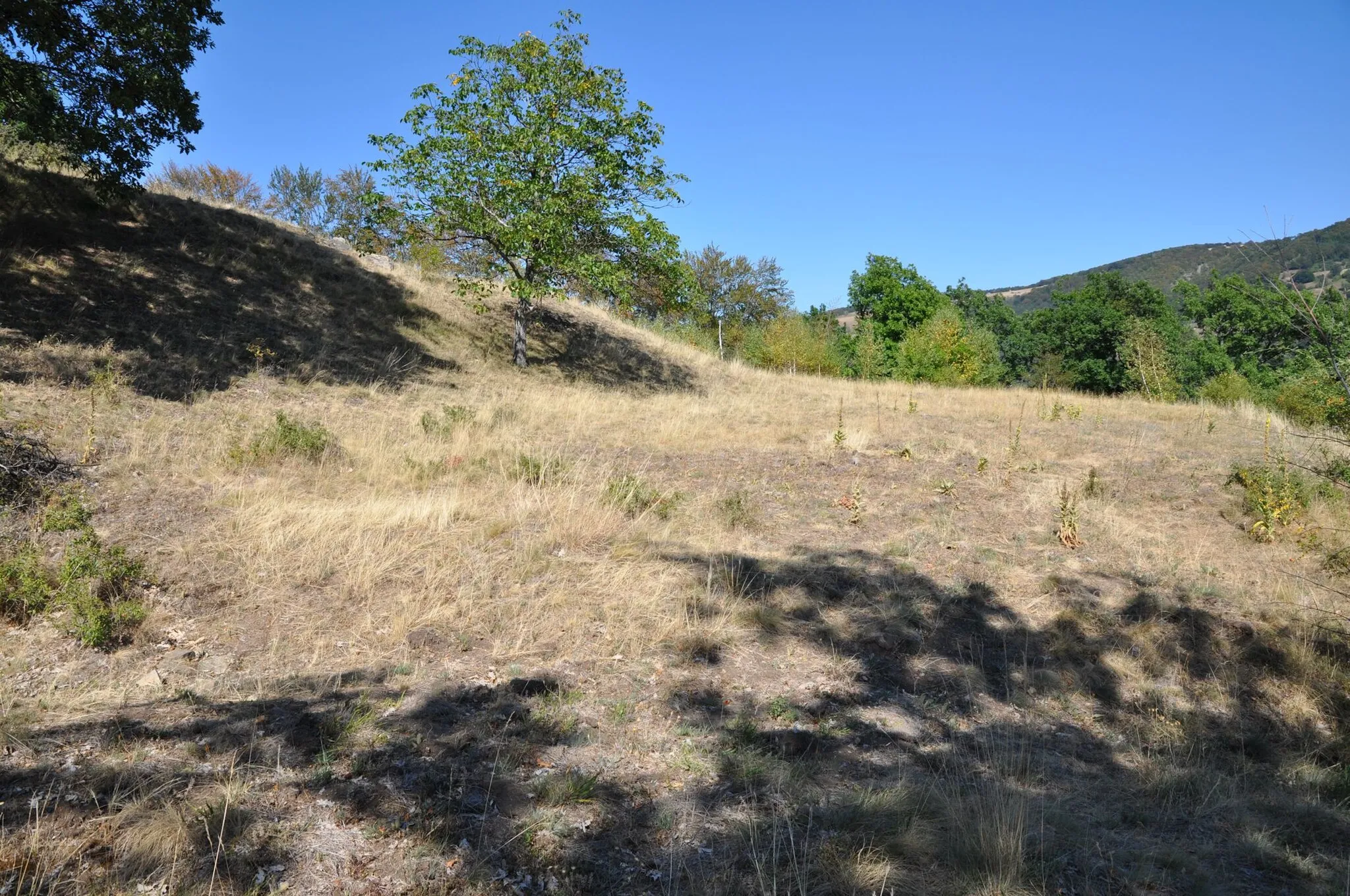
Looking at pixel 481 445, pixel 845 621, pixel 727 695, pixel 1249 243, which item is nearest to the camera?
pixel 1249 243

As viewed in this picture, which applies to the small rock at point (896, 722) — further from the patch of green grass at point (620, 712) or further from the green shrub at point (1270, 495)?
the green shrub at point (1270, 495)

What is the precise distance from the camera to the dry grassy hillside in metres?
3.01

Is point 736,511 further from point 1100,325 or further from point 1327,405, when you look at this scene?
point 1100,325

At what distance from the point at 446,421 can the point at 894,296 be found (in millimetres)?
41648

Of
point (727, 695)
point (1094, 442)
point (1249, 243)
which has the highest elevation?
point (1249, 243)

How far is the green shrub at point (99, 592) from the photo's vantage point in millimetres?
4465

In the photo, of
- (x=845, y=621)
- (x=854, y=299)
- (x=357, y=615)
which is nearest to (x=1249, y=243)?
(x=845, y=621)

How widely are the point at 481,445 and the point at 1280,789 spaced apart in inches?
315

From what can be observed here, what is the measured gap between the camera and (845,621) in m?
5.46

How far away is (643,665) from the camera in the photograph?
470 cm

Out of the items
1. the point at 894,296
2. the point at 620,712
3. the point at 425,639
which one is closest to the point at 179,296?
the point at 425,639

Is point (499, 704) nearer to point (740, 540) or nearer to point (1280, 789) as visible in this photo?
point (740, 540)

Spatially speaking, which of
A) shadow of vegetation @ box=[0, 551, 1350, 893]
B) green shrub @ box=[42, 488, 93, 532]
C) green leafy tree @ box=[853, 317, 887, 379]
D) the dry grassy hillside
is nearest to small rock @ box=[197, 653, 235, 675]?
the dry grassy hillside

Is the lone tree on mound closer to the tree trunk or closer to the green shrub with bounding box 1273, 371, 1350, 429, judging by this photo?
the tree trunk
